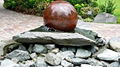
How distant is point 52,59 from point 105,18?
650 cm

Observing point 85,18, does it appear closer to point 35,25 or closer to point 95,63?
point 35,25

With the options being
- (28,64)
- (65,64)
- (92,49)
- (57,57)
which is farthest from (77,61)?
(28,64)

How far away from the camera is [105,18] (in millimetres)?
12039

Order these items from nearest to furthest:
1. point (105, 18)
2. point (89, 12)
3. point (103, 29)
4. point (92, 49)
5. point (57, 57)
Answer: point (57, 57), point (92, 49), point (103, 29), point (105, 18), point (89, 12)

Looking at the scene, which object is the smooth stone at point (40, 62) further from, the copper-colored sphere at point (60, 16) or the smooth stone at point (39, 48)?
the copper-colored sphere at point (60, 16)

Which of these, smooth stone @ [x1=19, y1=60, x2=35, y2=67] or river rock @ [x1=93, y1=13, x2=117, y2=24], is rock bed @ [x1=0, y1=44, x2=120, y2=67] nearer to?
smooth stone @ [x1=19, y1=60, x2=35, y2=67]

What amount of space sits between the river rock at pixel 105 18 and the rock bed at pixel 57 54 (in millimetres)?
5570

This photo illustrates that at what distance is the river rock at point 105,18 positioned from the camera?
1195 centimetres

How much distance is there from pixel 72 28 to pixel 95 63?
3.15 ft

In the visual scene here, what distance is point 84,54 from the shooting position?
6.22 metres

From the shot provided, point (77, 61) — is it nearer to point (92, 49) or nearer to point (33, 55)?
point (92, 49)

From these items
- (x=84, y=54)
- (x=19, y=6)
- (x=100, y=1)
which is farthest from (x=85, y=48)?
(x=100, y=1)

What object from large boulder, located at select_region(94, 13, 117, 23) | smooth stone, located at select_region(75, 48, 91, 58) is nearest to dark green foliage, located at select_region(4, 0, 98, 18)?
large boulder, located at select_region(94, 13, 117, 23)

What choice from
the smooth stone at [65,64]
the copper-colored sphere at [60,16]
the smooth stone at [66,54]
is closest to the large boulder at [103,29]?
the copper-colored sphere at [60,16]
